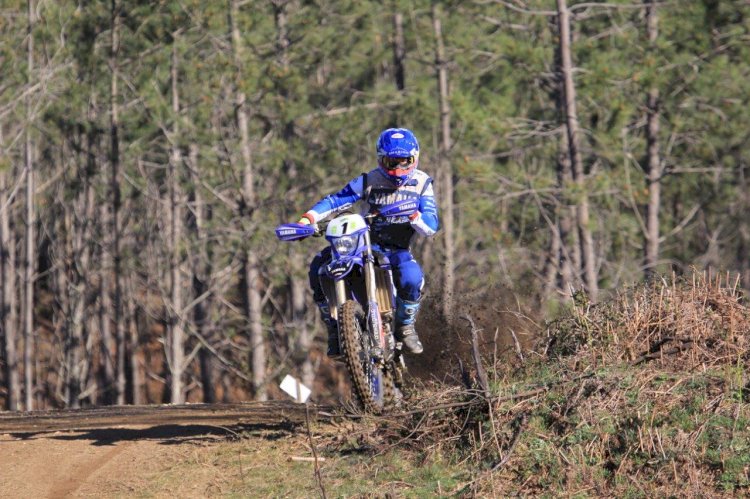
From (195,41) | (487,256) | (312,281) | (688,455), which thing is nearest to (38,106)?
(195,41)

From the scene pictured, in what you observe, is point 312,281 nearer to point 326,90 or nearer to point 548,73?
A: point 548,73

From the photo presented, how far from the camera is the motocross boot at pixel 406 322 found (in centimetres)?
981

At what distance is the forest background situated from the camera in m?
26.2

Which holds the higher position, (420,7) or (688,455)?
(420,7)

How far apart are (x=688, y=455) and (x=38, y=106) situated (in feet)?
84.0

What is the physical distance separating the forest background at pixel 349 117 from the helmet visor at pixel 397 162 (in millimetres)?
13247

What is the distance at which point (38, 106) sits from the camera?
99.3ft

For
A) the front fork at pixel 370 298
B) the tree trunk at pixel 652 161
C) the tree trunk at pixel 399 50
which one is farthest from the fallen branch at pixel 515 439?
the tree trunk at pixel 399 50

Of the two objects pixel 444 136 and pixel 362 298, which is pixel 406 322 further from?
pixel 444 136

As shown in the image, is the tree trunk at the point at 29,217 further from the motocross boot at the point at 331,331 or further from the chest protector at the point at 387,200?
the motocross boot at the point at 331,331

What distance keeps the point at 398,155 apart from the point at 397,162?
0.08 metres

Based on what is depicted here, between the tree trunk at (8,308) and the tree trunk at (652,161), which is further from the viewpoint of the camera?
the tree trunk at (8,308)

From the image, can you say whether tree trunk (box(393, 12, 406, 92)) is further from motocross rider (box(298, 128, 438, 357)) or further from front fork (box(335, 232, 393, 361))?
front fork (box(335, 232, 393, 361))

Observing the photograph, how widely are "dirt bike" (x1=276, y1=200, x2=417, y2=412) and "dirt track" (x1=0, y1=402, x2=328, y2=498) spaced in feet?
2.66
